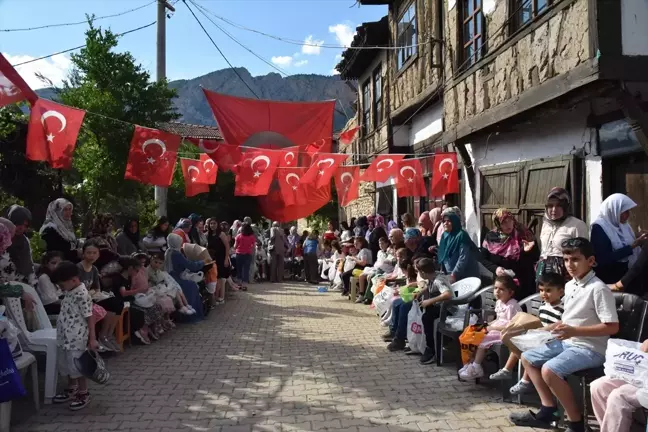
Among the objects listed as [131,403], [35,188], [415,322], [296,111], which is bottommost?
[131,403]

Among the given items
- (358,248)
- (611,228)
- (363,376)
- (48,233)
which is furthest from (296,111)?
(611,228)

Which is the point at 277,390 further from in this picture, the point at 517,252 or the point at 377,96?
the point at 377,96

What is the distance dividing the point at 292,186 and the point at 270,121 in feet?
5.22

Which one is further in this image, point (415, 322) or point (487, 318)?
point (415, 322)

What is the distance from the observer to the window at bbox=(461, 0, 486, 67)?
8.55 meters

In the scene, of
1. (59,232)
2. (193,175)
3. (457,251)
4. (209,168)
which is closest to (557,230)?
(457,251)

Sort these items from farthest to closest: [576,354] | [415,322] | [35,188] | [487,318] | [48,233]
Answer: [35,188] → [48,233] → [415,322] → [487,318] → [576,354]

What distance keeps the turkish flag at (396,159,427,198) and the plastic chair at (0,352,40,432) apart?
6988 mm

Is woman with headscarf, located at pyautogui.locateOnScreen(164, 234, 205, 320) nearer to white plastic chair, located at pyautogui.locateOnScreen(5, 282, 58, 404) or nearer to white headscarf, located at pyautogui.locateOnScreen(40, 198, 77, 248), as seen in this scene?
white headscarf, located at pyautogui.locateOnScreen(40, 198, 77, 248)

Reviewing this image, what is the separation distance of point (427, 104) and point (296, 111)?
3.33 meters

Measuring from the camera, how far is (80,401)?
4.42 meters

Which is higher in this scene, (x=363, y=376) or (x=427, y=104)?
(x=427, y=104)

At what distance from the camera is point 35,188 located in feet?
37.8

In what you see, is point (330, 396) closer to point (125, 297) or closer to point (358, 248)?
point (125, 297)
